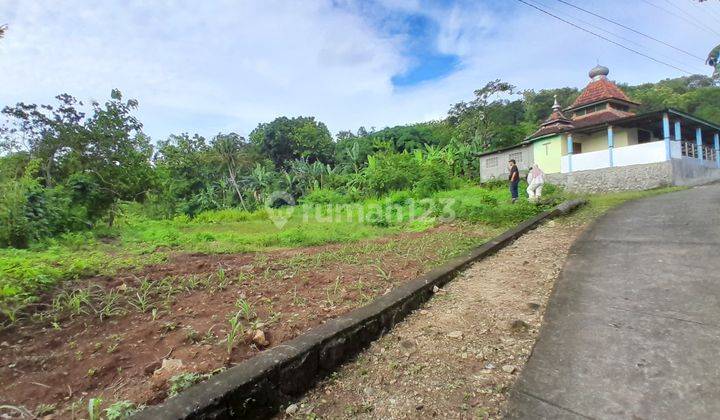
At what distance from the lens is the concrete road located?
1839mm

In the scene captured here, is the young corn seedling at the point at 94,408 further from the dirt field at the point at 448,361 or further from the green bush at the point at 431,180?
the green bush at the point at 431,180

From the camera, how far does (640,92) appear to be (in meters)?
35.3

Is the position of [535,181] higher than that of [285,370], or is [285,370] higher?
[535,181]

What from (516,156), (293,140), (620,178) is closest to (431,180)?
(516,156)

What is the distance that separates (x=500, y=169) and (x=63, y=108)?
63.8 feet

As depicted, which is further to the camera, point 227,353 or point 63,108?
point 63,108

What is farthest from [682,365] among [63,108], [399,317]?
[63,108]

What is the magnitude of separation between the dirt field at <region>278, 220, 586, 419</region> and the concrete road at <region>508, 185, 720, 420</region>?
0.48 ft

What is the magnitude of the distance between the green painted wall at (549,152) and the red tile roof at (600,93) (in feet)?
9.87

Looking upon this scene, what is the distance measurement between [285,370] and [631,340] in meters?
2.32

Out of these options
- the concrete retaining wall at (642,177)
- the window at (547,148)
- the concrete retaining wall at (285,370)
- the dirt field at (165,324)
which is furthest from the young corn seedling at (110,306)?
the window at (547,148)

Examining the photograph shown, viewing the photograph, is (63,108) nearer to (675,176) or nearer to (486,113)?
(675,176)

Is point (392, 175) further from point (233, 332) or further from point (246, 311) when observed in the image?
point (233, 332)

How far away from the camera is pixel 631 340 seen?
7.92 ft
